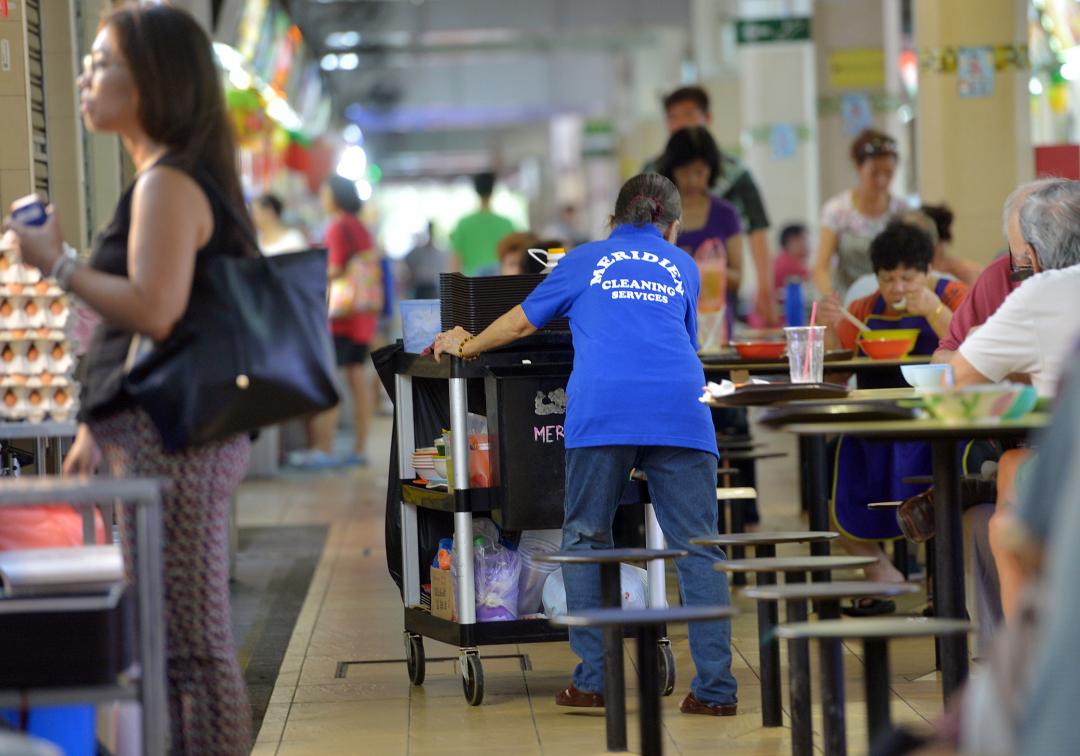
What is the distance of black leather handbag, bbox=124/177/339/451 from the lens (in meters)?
3.43

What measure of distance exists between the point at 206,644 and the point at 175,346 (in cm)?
59

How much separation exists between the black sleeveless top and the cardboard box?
2.11 metres

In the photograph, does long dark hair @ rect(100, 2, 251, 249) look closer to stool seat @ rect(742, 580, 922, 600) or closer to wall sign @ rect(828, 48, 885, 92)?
stool seat @ rect(742, 580, 922, 600)

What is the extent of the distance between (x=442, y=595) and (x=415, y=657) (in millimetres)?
268

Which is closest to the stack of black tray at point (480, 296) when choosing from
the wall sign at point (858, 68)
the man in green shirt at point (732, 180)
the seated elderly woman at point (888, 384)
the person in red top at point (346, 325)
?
the seated elderly woman at point (888, 384)

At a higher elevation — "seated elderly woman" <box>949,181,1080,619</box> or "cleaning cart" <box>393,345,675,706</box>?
"seated elderly woman" <box>949,181,1080,619</box>

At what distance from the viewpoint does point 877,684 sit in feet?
11.4

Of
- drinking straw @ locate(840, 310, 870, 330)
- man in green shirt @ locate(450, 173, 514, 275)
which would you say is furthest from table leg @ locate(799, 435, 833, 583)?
man in green shirt @ locate(450, 173, 514, 275)

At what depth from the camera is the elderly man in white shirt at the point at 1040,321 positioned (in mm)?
4055

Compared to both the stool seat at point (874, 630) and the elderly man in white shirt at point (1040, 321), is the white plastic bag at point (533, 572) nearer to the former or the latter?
the elderly man in white shirt at point (1040, 321)

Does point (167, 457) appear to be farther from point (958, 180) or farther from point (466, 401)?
point (958, 180)

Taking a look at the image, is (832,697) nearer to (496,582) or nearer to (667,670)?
(667,670)

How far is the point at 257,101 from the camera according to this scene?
608 inches

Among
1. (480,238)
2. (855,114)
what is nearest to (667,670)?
(480,238)
